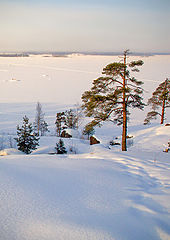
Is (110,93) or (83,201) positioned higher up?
(110,93)

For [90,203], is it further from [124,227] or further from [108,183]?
[108,183]

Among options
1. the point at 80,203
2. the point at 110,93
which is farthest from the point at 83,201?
the point at 110,93

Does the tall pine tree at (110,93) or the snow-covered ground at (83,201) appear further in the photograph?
the tall pine tree at (110,93)

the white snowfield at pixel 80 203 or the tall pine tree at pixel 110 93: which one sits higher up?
the tall pine tree at pixel 110 93

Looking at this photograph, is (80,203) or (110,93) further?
(110,93)

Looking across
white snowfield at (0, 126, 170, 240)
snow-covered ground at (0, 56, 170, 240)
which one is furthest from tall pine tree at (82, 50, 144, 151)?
white snowfield at (0, 126, 170, 240)

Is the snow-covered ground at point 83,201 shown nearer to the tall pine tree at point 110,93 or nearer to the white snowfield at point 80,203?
the white snowfield at point 80,203

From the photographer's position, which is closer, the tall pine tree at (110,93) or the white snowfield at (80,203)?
the white snowfield at (80,203)

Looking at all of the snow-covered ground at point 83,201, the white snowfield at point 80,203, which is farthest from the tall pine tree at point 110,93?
the white snowfield at point 80,203

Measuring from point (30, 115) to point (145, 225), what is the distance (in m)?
51.7

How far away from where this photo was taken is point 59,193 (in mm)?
3701

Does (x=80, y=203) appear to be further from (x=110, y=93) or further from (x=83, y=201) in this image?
(x=110, y=93)

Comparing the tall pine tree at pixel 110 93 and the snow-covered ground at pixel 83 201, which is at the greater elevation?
the tall pine tree at pixel 110 93

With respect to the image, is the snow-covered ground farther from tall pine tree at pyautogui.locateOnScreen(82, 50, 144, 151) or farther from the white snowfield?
tall pine tree at pyautogui.locateOnScreen(82, 50, 144, 151)
